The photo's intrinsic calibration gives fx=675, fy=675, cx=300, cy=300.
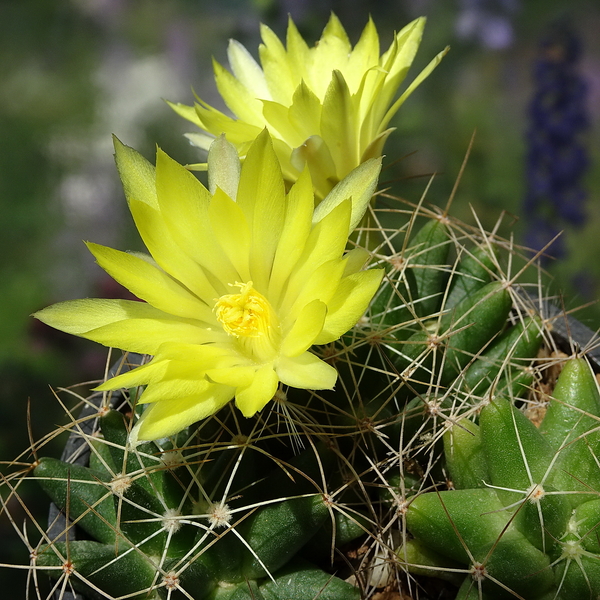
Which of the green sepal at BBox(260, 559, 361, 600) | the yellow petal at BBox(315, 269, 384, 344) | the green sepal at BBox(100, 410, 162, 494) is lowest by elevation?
the green sepal at BBox(260, 559, 361, 600)

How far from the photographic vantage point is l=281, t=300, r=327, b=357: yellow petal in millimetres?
442

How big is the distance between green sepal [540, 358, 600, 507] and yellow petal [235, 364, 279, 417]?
0.26 metres

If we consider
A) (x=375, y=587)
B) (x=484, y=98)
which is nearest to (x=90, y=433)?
(x=375, y=587)

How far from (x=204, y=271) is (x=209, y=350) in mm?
100

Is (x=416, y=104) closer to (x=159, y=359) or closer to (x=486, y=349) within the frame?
(x=486, y=349)

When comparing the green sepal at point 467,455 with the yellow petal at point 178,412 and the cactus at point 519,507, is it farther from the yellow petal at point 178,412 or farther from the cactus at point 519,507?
the yellow petal at point 178,412

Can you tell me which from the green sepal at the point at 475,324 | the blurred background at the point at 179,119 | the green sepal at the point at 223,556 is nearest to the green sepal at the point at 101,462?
the green sepal at the point at 223,556

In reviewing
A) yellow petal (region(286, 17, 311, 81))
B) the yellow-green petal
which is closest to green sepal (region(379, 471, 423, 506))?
the yellow-green petal

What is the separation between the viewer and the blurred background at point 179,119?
1.52 m

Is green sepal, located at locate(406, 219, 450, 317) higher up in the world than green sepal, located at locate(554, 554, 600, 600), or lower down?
higher up

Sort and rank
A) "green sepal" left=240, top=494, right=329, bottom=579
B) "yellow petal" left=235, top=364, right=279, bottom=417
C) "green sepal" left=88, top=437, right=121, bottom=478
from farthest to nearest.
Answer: "green sepal" left=88, top=437, right=121, bottom=478 < "green sepal" left=240, top=494, right=329, bottom=579 < "yellow petal" left=235, top=364, right=279, bottom=417

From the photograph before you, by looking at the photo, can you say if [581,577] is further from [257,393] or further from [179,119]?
[179,119]

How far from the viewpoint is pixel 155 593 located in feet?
1.87

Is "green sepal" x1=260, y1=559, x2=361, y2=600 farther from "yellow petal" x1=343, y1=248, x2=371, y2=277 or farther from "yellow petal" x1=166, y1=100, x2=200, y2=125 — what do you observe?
"yellow petal" x1=166, y1=100, x2=200, y2=125
